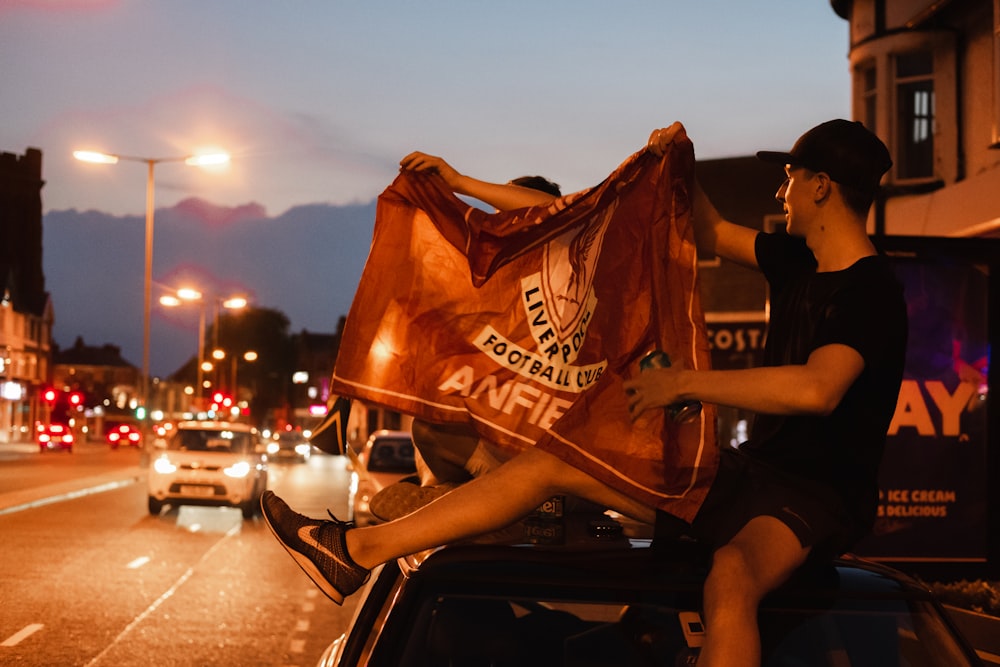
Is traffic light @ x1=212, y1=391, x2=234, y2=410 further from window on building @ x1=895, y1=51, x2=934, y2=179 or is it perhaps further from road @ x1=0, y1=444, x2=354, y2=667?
window on building @ x1=895, y1=51, x2=934, y2=179

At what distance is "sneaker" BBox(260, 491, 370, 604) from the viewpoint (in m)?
3.40

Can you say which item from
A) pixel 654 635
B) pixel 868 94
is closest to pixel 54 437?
pixel 868 94

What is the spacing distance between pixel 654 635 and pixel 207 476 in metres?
20.6

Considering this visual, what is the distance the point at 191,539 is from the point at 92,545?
1.99m

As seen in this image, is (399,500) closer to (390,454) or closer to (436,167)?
(436,167)

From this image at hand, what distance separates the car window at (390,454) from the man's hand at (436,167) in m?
14.5

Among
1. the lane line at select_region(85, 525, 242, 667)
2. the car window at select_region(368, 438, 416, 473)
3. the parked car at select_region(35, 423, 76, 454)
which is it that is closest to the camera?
the lane line at select_region(85, 525, 242, 667)

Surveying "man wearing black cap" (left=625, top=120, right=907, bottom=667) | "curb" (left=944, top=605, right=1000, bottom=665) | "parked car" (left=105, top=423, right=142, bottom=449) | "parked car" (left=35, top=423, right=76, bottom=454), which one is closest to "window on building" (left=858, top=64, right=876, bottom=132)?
"curb" (left=944, top=605, right=1000, bottom=665)

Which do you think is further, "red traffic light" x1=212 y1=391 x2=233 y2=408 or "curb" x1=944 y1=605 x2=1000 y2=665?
"red traffic light" x1=212 y1=391 x2=233 y2=408

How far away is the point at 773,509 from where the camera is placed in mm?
3230

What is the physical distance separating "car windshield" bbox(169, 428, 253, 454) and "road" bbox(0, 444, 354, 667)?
4.11 feet

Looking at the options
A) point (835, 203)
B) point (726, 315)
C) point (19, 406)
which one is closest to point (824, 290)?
point (835, 203)

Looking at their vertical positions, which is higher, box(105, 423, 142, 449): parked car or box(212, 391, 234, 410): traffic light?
box(212, 391, 234, 410): traffic light

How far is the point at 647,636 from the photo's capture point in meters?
3.43
